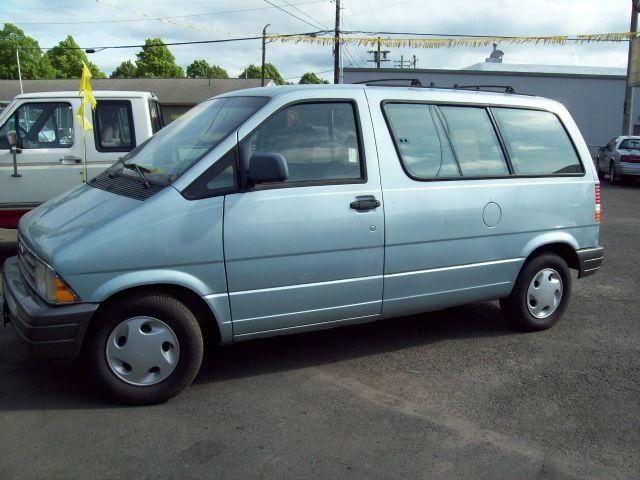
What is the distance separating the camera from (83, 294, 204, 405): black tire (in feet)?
12.3

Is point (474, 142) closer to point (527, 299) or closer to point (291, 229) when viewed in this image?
point (527, 299)

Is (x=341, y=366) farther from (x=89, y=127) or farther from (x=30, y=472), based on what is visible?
(x=89, y=127)

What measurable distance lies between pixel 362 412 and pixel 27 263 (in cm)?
233

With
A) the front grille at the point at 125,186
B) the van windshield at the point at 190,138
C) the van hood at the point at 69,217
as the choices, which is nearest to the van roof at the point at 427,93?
the van windshield at the point at 190,138

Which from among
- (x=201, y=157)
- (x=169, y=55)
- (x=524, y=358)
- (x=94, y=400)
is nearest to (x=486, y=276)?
(x=524, y=358)

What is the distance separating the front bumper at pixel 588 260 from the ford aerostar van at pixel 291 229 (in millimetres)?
138

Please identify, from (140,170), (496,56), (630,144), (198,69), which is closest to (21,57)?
(198,69)

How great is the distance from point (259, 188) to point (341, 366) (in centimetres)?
150

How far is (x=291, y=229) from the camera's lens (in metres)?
4.06

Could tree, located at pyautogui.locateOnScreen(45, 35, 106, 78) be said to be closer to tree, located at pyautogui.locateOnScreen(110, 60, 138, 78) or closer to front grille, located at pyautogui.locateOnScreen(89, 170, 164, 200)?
tree, located at pyautogui.locateOnScreen(110, 60, 138, 78)

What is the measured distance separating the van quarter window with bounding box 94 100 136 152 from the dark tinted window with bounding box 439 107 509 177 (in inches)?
180

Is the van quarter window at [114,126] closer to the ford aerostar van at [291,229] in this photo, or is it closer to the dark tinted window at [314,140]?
the ford aerostar van at [291,229]

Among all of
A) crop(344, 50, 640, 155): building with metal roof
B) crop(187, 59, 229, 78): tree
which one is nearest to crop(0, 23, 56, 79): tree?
crop(187, 59, 229, 78): tree

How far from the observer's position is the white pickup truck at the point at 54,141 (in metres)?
7.66
